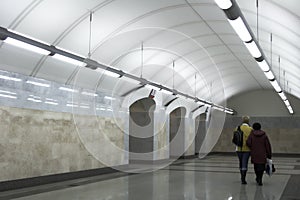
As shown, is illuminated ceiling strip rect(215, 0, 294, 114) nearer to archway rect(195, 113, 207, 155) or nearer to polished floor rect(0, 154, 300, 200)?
polished floor rect(0, 154, 300, 200)

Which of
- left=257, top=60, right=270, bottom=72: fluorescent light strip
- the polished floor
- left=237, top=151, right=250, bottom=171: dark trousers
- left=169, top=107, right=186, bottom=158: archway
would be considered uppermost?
left=257, top=60, right=270, bottom=72: fluorescent light strip

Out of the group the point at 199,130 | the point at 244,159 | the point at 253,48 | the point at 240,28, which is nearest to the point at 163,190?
the point at 244,159

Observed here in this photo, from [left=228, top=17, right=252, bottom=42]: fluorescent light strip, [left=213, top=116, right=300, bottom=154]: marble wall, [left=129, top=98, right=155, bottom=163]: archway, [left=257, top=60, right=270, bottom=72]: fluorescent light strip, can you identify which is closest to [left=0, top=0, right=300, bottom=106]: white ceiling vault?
[left=257, top=60, right=270, bottom=72]: fluorescent light strip

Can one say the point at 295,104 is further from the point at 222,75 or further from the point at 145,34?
the point at 145,34

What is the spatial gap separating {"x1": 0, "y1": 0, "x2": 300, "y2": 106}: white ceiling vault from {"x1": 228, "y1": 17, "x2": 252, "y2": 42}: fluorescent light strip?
1854 millimetres

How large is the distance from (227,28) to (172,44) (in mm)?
2581

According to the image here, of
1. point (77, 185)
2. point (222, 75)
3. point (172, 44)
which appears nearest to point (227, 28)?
point (172, 44)

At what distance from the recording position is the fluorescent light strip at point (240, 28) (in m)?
7.59

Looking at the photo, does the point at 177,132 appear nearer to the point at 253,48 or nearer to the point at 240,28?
the point at 253,48

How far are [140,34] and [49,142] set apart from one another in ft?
16.3

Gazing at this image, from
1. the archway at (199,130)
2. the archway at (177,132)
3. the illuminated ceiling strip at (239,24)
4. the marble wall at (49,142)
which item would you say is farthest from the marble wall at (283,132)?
the illuminated ceiling strip at (239,24)

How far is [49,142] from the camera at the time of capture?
12547mm

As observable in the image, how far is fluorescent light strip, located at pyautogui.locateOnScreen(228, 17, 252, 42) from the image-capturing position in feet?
24.9

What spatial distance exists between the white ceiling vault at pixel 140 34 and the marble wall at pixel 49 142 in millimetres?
1425
